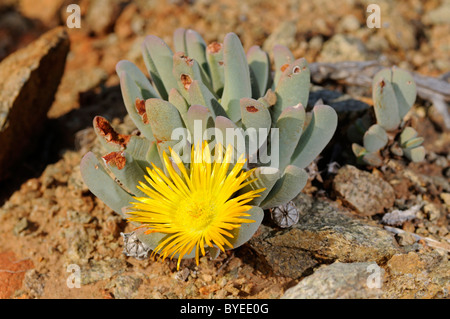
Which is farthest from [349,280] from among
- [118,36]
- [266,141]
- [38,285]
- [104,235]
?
[118,36]

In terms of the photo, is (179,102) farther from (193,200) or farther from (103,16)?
(103,16)

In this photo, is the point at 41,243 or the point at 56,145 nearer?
the point at 41,243

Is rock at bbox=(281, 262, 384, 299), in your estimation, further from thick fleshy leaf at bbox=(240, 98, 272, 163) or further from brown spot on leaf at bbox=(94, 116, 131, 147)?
brown spot on leaf at bbox=(94, 116, 131, 147)

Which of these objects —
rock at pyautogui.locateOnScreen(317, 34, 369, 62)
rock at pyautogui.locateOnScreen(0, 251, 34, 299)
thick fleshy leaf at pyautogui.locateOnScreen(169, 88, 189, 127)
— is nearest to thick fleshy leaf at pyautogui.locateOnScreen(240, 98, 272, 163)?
thick fleshy leaf at pyautogui.locateOnScreen(169, 88, 189, 127)

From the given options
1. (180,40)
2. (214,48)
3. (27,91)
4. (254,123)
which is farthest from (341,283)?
(27,91)

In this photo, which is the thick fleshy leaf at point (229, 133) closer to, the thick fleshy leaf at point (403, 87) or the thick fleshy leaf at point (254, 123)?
the thick fleshy leaf at point (254, 123)

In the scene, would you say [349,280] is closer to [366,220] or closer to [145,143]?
[366,220]
